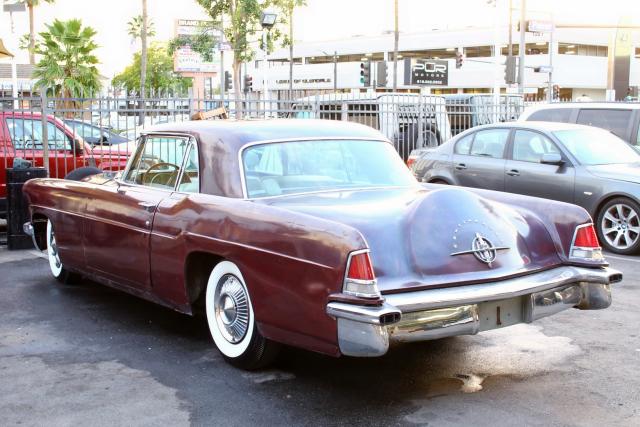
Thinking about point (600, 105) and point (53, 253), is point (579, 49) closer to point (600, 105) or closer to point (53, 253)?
point (600, 105)

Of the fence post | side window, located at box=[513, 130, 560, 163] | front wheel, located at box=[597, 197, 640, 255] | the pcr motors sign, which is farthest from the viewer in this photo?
the pcr motors sign

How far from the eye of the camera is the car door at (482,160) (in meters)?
10.2

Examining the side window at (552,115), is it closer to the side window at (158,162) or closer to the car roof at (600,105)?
the car roof at (600,105)

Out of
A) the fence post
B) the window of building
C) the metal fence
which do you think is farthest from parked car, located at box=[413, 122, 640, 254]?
the window of building

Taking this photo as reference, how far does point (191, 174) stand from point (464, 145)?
6.06 meters

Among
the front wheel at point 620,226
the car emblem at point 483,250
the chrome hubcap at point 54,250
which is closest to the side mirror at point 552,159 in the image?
the front wheel at point 620,226

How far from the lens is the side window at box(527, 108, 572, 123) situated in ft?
38.2

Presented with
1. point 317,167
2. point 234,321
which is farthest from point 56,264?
point 317,167

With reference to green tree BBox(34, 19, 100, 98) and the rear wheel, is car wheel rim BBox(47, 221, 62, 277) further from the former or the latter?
green tree BBox(34, 19, 100, 98)

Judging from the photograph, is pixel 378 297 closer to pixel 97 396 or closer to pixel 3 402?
pixel 97 396

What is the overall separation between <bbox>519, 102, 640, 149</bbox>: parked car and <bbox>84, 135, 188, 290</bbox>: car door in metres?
7.30

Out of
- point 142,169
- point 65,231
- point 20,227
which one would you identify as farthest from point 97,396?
point 20,227

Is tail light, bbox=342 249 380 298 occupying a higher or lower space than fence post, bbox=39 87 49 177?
lower

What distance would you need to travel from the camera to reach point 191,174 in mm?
5402
